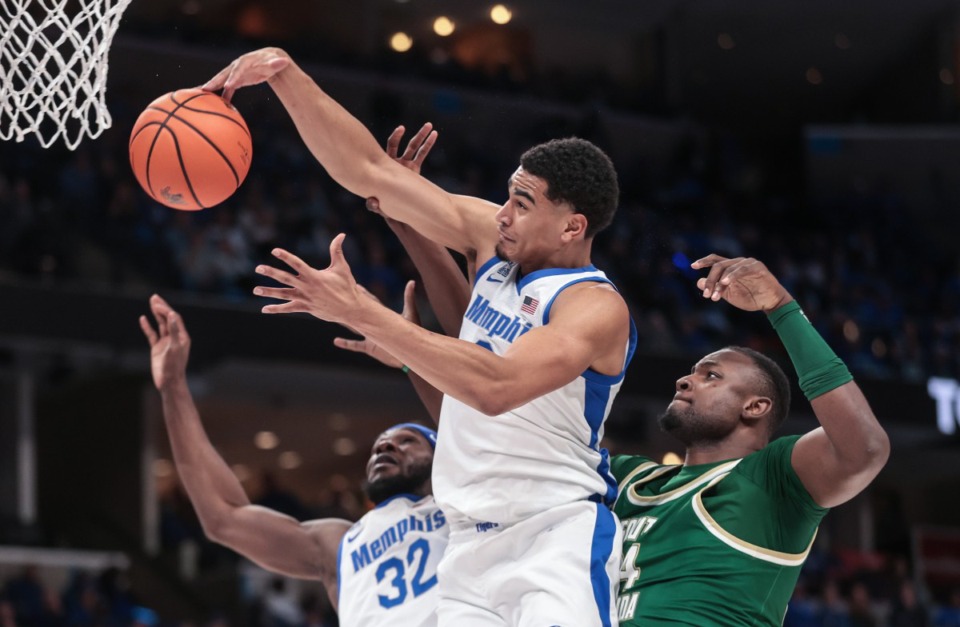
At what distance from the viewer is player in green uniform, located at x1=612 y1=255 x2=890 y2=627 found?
3.84 meters

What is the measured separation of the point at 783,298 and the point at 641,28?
1959cm

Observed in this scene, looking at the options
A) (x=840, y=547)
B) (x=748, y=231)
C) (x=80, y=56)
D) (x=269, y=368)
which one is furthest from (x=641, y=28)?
(x=80, y=56)

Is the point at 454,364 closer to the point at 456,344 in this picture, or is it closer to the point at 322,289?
the point at 456,344

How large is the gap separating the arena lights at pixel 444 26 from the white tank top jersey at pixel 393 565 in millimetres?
16076

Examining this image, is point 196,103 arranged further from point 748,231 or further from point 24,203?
point 748,231

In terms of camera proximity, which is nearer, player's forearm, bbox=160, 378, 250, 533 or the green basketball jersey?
the green basketball jersey

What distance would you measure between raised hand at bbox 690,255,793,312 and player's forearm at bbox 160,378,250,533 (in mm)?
2124

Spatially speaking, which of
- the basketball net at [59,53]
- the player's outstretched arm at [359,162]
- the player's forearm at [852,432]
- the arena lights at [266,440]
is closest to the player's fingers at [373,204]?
the player's outstretched arm at [359,162]

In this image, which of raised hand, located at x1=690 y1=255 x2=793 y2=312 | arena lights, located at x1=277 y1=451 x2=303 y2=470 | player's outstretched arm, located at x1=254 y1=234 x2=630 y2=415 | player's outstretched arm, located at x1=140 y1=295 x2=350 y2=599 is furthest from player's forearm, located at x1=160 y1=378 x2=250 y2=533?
arena lights, located at x1=277 y1=451 x2=303 y2=470

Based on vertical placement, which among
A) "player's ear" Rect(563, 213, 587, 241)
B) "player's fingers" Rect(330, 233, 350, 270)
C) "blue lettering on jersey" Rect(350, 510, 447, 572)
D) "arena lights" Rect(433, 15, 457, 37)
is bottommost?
"blue lettering on jersey" Rect(350, 510, 447, 572)

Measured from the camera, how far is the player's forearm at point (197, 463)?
16.8 feet

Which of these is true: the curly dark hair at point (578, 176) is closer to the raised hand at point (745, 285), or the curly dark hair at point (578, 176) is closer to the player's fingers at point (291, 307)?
the raised hand at point (745, 285)

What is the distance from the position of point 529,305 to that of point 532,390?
434 mm

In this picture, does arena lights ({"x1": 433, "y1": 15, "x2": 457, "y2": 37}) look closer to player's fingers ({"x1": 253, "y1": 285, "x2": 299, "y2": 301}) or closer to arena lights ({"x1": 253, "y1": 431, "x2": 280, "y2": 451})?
arena lights ({"x1": 253, "y1": 431, "x2": 280, "y2": 451})
